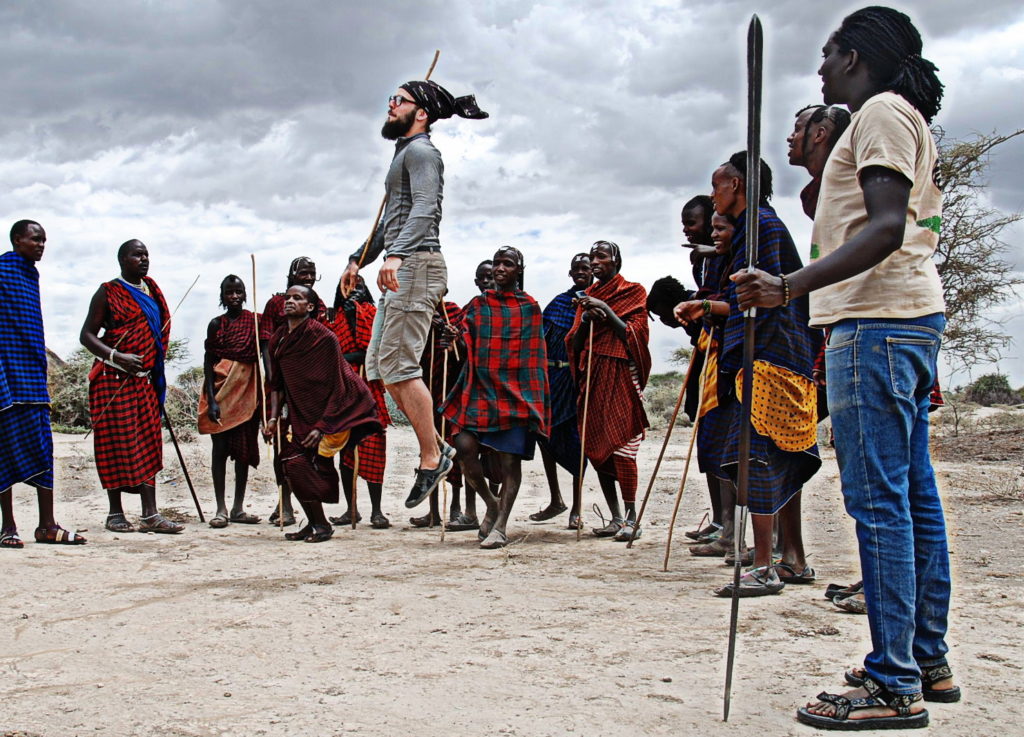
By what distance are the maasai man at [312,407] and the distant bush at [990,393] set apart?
1747cm

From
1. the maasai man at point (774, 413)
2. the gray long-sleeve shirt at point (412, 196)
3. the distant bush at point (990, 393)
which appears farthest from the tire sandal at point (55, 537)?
the distant bush at point (990, 393)

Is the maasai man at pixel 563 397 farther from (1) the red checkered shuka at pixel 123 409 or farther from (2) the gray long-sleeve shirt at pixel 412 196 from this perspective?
(1) the red checkered shuka at pixel 123 409

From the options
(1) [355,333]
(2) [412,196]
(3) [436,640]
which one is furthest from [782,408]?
(1) [355,333]

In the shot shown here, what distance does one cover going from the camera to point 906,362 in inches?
109

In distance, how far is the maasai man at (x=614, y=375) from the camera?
699cm

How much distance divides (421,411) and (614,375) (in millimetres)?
1726

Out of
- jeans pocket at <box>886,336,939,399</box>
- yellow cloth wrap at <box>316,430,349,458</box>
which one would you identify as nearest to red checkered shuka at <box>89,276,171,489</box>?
yellow cloth wrap at <box>316,430,349,458</box>

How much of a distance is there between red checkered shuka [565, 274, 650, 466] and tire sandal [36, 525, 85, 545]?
11.7ft

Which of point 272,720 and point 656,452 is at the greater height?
point 656,452

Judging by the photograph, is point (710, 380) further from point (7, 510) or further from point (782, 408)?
point (7, 510)

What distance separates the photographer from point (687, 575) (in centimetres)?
528

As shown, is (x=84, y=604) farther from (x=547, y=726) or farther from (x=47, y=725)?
(x=547, y=726)

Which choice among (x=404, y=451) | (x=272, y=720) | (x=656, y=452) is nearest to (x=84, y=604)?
(x=272, y=720)

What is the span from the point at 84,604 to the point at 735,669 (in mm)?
3069
